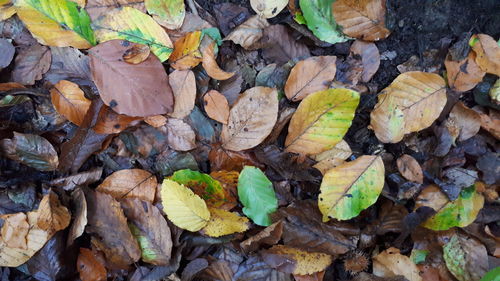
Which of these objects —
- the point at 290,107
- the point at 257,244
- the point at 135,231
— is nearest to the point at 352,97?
the point at 290,107

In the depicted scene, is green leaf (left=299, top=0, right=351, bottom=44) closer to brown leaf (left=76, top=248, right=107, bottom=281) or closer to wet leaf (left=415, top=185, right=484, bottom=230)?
wet leaf (left=415, top=185, right=484, bottom=230)

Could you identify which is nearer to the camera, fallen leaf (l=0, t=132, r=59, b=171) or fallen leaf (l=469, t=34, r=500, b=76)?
fallen leaf (l=0, t=132, r=59, b=171)

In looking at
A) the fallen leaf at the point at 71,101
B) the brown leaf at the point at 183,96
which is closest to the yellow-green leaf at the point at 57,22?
the fallen leaf at the point at 71,101

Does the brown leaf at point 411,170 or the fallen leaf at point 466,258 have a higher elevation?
the brown leaf at point 411,170

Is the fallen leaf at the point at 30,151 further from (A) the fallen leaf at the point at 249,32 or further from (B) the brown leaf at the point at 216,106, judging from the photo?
(A) the fallen leaf at the point at 249,32

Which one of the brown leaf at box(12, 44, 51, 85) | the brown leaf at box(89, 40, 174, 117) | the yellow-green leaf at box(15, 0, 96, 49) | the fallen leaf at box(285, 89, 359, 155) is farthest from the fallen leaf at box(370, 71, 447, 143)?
the brown leaf at box(12, 44, 51, 85)

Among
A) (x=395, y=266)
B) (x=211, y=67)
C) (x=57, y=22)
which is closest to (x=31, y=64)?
(x=57, y=22)
